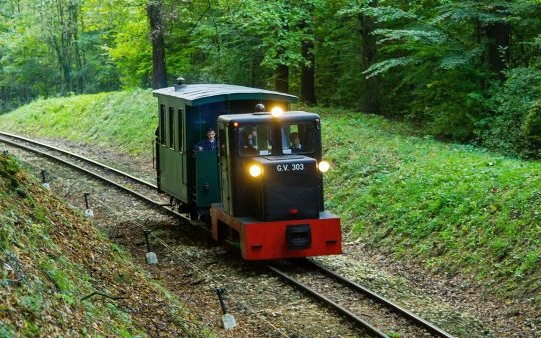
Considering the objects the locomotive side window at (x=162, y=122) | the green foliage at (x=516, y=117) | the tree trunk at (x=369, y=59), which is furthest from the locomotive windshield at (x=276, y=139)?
the tree trunk at (x=369, y=59)

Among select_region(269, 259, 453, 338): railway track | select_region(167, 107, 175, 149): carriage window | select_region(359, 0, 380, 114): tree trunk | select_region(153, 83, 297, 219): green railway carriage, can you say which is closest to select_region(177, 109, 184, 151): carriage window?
select_region(153, 83, 297, 219): green railway carriage

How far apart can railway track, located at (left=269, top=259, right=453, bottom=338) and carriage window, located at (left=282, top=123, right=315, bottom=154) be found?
189 centimetres

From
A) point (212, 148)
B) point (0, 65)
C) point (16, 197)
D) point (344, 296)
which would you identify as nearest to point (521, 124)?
point (212, 148)

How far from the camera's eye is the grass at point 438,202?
12.5 m

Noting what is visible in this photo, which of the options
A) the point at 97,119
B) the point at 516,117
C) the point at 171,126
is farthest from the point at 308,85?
the point at 171,126

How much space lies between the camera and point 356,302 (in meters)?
11.6

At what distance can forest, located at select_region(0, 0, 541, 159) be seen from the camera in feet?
66.4

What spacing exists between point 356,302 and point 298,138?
10.7 ft

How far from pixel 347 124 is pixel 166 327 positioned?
1530cm

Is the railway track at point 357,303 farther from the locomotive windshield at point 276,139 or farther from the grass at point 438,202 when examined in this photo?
the locomotive windshield at point 276,139

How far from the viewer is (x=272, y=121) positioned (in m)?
13.5

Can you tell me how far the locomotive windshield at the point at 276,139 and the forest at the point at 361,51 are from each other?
372 cm

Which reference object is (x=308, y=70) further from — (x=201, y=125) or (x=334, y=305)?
(x=334, y=305)

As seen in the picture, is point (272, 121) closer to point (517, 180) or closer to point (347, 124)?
point (517, 180)
